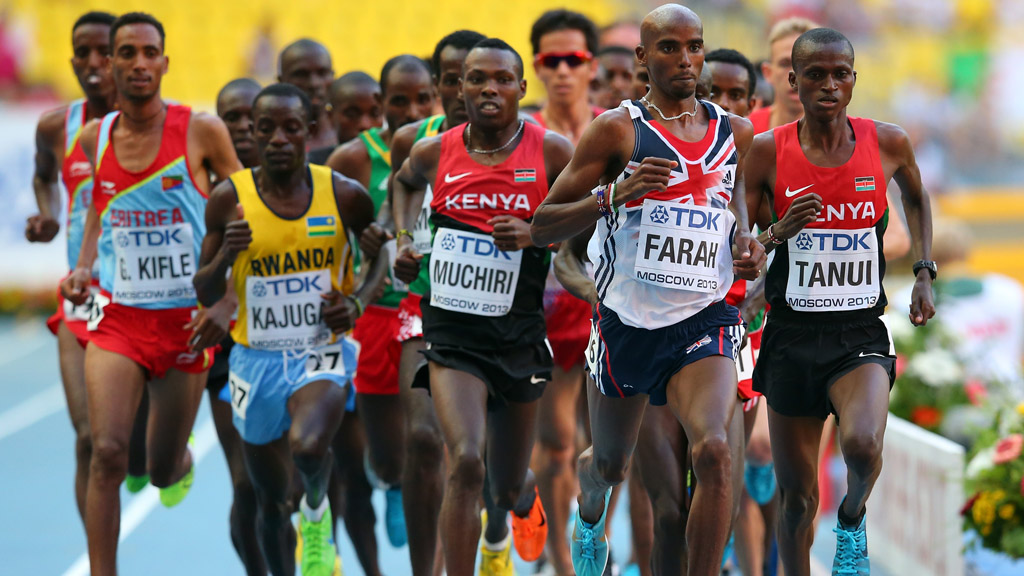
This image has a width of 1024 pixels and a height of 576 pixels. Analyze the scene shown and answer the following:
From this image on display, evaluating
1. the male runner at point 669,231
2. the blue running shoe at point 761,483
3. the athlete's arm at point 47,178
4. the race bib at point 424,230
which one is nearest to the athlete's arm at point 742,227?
the male runner at point 669,231

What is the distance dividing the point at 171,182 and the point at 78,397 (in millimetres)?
1323

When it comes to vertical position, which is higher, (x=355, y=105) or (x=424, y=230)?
(x=355, y=105)

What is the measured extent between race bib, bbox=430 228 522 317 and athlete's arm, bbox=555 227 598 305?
8.0 inches

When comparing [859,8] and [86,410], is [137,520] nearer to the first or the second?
[86,410]

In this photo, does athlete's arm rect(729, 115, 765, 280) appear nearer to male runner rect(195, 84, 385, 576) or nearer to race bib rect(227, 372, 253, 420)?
male runner rect(195, 84, 385, 576)

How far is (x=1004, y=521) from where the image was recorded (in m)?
6.55

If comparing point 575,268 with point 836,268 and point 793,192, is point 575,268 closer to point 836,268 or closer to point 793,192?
point 793,192

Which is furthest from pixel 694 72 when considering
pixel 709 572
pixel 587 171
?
pixel 709 572

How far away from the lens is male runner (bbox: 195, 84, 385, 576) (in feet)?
19.8

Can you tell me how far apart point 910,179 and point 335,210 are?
261cm

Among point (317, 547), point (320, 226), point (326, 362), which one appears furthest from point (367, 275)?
point (317, 547)

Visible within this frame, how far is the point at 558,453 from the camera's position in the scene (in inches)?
277

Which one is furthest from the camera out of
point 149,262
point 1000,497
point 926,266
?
point 1000,497

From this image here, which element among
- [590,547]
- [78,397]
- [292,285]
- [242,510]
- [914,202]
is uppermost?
[914,202]
